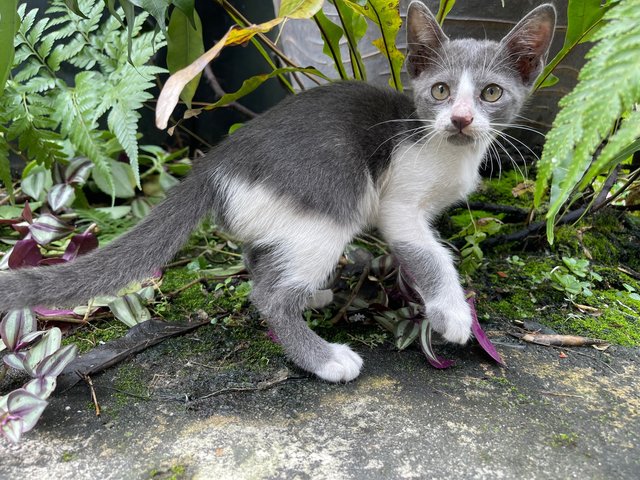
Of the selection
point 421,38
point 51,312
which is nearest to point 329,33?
point 421,38

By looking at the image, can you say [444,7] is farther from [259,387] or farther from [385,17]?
[259,387]

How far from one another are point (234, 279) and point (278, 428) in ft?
2.76

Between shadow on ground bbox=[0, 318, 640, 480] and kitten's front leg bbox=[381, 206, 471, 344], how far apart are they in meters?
0.13

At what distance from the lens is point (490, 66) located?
5.08ft

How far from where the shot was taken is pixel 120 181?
7.80 ft

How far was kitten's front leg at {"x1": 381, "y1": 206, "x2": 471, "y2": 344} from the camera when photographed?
146 centimetres

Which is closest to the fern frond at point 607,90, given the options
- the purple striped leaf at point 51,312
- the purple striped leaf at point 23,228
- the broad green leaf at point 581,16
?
the broad green leaf at point 581,16

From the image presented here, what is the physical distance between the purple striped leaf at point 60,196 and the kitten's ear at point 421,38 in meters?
1.43

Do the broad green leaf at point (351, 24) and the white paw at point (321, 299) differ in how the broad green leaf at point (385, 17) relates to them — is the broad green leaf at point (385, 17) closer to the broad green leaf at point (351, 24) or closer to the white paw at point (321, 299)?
the broad green leaf at point (351, 24)

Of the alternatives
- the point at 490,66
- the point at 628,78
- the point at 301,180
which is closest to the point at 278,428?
the point at 301,180

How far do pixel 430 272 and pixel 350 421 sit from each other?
52 centimetres

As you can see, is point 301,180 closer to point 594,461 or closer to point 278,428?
point 278,428

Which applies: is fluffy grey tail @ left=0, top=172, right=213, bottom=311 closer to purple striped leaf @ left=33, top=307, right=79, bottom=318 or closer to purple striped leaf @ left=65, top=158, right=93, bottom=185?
purple striped leaf @ left=33, top=307, right=79, bottom=318

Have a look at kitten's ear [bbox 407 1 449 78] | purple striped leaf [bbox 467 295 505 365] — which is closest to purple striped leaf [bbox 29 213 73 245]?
kitten's ear [bbox 407 1 449 78]
